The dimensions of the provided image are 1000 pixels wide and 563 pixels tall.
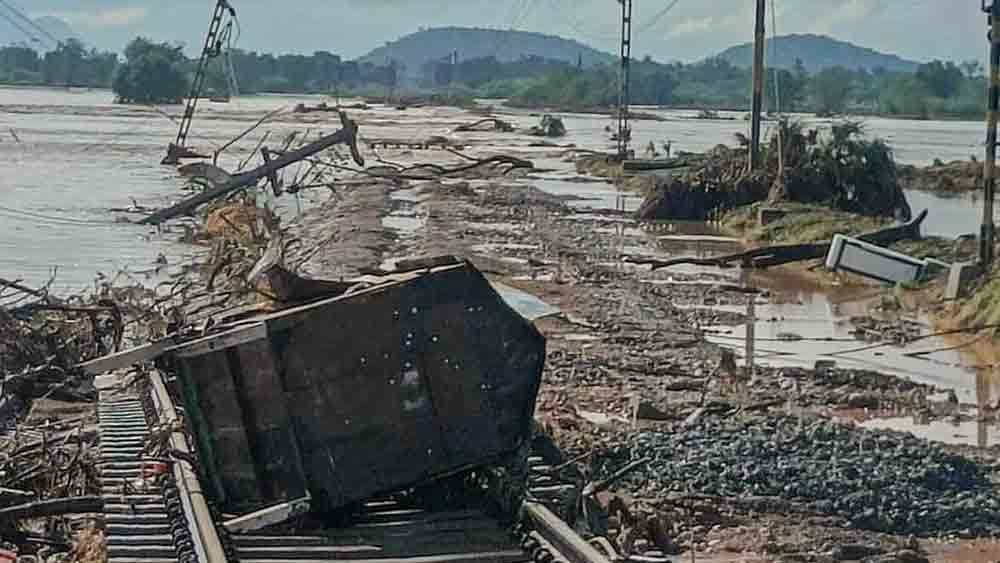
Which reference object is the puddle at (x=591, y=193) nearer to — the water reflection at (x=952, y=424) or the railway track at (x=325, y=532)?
the water reflection at (x=952, y=424)

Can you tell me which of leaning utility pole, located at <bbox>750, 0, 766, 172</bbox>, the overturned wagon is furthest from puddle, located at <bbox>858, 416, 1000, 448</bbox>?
leaning utility pole, located at <bbox>750, 0, 766, 172</bbox>

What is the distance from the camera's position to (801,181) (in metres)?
37.5

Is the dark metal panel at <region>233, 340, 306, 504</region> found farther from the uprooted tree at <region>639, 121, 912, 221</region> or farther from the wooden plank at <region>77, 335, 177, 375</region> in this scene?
the uprooted tree at <region>639, 121, 912, 221</region>

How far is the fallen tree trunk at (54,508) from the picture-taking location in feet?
30.2

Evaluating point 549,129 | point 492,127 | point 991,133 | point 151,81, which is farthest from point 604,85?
point 991,133

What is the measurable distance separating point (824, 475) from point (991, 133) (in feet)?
40.6

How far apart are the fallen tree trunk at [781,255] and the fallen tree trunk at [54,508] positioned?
1947 cm

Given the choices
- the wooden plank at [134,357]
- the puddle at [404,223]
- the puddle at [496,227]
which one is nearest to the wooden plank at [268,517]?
the wooden plank at [134,357]

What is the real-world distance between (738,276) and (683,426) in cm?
1406

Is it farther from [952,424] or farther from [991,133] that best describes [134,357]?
[991,133]

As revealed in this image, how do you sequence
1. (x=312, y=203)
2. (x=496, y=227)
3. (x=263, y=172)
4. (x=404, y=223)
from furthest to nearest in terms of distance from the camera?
(x=312, y=203)
(x=404, y=223)
(x=496, y=227)
(x=263, y=172)

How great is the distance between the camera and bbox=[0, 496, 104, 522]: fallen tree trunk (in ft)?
30.2

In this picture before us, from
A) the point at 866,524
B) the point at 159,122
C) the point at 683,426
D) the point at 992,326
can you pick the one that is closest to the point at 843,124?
the point at 992,326

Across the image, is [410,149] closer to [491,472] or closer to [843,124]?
[843,124]
